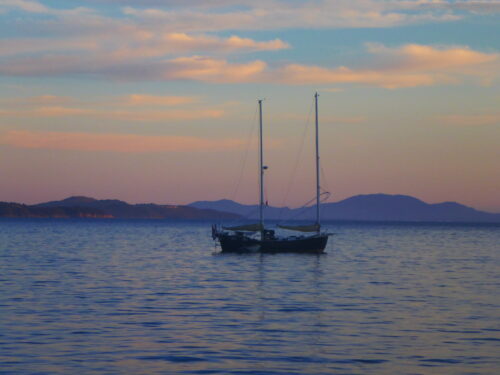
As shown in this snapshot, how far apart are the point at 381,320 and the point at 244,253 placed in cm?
5457

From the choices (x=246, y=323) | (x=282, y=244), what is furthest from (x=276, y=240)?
(x=246, y=323)

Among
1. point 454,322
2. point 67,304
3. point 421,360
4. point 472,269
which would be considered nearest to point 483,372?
point 421,360

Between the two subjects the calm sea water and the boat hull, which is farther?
the boat hull

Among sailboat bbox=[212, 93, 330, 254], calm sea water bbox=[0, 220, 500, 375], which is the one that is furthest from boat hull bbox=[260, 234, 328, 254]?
calm sea water bbox=[0, 220, 500, 375]

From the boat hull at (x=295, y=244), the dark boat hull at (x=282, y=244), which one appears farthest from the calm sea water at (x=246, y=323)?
the dark boat hull at (x=282, y=244)

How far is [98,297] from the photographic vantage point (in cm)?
4078

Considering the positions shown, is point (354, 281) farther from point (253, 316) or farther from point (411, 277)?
point (253, 316)

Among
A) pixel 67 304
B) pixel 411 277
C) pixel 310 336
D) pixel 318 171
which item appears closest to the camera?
pixel 310 336

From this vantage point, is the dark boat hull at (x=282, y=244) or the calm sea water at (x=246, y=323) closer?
the calm sea water at (x=246, y=323)

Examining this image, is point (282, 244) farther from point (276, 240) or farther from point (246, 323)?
point (246, 323)

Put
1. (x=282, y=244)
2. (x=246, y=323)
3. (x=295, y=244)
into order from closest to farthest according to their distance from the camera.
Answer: (x=246, y=323) → (x=295, y=244) → (x=282, y=244)

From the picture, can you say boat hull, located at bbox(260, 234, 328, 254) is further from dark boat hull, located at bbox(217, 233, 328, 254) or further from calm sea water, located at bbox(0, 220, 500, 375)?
calm sea water, located at bbox(0, 220, 500, 375)

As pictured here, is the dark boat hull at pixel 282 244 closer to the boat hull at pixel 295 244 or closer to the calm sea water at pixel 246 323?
the boat hull at pixel 295 244

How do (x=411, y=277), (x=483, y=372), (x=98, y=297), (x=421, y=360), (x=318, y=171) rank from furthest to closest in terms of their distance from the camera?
(x=318, y=171) → (x=411, y=277) → (x=98, y=297) → (x=421, y=360) → (x=483, y=372)
